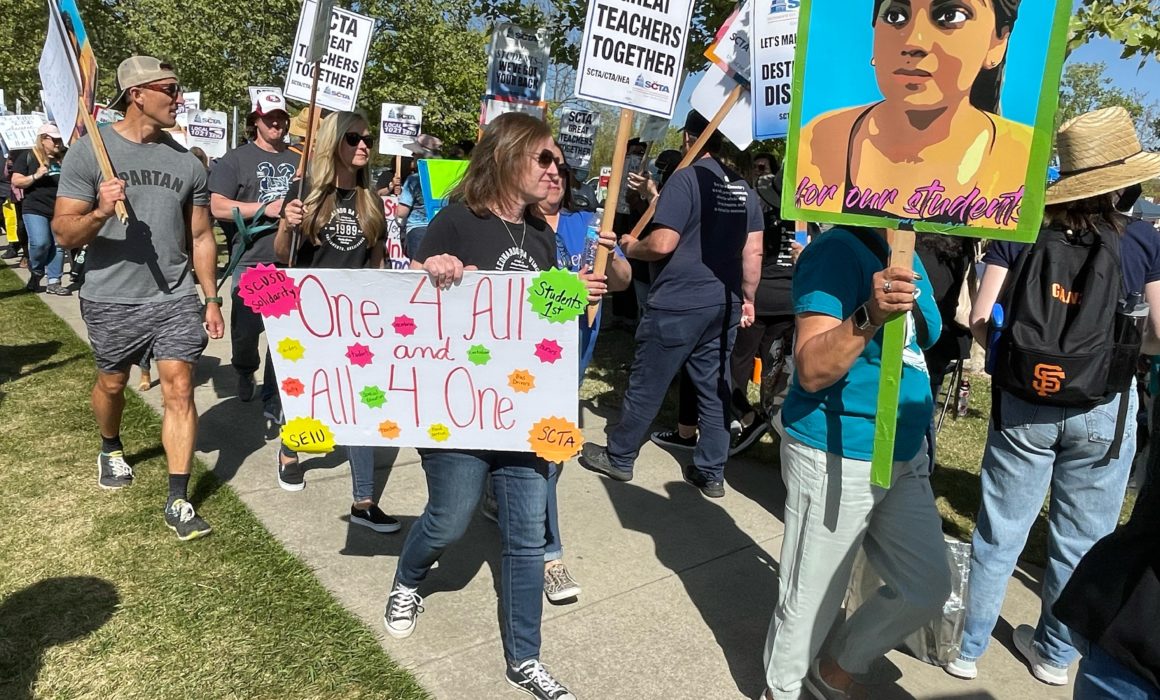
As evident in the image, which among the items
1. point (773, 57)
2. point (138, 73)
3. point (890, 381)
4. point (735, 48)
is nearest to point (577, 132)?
point (735, 48)

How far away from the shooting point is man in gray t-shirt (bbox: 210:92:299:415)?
5.16 meters

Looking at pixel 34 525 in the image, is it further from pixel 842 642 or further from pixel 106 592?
pixel 842 642

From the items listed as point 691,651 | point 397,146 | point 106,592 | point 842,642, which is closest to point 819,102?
point 842,642

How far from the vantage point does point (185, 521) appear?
12.4 feet

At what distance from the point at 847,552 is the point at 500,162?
5.51 feet

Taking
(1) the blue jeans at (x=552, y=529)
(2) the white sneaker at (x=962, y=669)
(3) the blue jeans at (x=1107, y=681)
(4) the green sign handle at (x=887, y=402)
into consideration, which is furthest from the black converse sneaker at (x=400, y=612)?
(3) the blue jeans at (x=1107, y=681)

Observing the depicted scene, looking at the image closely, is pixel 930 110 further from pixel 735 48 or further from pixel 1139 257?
pixel 735 48

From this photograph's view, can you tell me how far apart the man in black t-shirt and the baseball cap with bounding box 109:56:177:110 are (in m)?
2.44

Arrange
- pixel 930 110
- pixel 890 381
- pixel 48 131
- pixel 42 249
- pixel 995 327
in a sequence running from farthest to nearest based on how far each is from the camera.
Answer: pixel 48 131 → pixel 42 249 → pixel 995 327 → pixel 890 381 → pixel 930 110

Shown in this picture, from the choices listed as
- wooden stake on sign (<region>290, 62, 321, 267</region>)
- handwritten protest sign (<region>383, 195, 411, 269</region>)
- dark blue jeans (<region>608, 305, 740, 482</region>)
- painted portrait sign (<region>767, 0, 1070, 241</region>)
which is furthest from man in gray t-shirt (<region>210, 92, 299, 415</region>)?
painted portrait sign (<region>767, 0, 1070, 241</region>)

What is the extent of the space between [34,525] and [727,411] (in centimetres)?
356

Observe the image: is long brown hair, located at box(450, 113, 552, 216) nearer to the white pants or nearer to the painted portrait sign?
the painted portrait sign

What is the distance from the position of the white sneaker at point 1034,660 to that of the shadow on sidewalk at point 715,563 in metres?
0.97

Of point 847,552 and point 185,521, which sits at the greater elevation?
point 847,552
